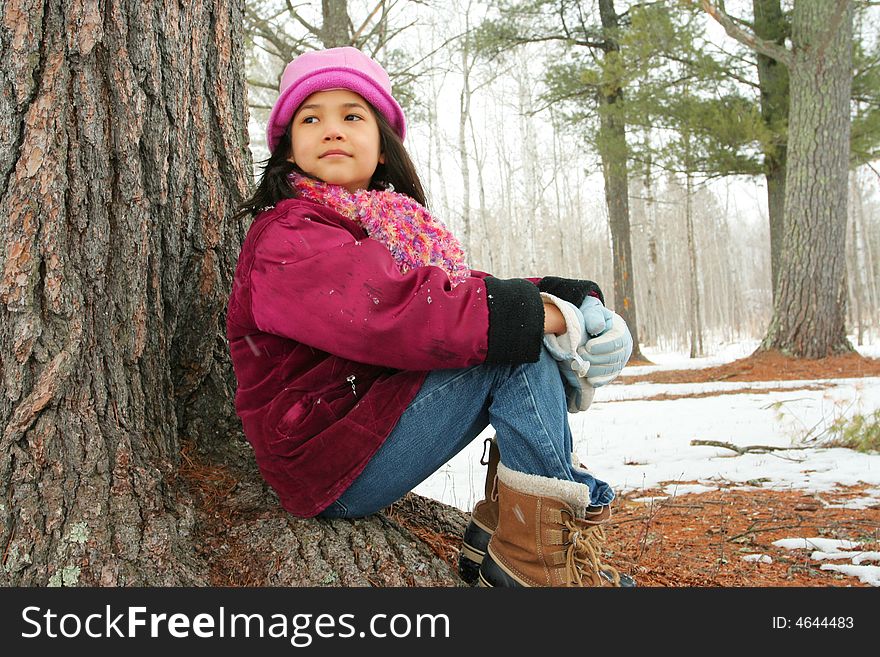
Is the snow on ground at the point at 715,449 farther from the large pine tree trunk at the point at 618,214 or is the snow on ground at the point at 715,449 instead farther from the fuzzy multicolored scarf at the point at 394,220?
the large pine tree trunk at the point at 618,214

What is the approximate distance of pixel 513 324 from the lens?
1.43 meters

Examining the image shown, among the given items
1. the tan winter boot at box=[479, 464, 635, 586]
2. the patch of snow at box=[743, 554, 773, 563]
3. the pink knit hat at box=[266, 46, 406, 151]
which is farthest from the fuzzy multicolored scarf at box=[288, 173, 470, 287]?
the patch of snow at box=[743, 554, 773, 563]

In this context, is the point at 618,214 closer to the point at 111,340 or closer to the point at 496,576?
the point at 496,576

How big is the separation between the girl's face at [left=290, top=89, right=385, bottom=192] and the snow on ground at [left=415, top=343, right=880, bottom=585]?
4.98 feet

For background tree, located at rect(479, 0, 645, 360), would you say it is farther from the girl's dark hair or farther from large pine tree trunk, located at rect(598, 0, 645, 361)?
the girl's dark hair

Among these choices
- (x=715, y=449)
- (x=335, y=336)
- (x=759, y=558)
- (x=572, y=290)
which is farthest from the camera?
(x=715, y=449)

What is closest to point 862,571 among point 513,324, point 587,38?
point 513,324

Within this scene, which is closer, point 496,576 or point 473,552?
point 496,576

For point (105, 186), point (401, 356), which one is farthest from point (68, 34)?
point (401, 356)

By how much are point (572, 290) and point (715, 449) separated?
241cm

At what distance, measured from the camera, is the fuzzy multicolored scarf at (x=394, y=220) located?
1.64 metres

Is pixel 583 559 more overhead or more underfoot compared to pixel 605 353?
more underfoot

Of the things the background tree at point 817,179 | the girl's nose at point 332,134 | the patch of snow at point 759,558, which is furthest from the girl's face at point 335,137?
the background tree at point 817,179

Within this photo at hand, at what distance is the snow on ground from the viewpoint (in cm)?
299
